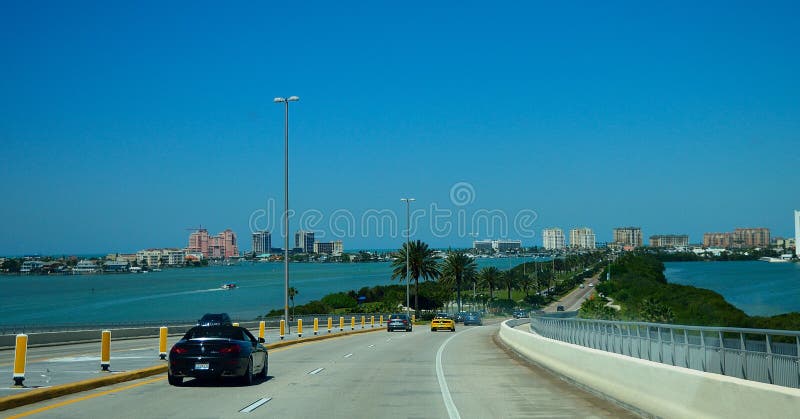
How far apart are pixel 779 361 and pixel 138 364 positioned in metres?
17.4

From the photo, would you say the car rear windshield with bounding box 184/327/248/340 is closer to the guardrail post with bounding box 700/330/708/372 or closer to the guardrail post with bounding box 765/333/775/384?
the guardrail post with bounding box 700/330/708/372

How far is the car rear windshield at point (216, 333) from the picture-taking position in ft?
60.0

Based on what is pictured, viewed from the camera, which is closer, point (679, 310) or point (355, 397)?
point (355, 397)

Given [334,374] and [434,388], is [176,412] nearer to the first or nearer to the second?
[434,388]

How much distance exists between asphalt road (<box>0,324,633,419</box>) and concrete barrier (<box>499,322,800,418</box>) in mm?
412

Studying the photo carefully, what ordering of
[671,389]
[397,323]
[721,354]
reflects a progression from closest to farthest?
[671,389], [721,354], [397,323]

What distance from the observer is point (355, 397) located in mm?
15836

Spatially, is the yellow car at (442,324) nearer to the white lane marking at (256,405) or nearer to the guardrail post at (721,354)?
the white lane marking at (256,405)

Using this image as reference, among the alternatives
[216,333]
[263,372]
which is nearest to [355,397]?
[216,333]

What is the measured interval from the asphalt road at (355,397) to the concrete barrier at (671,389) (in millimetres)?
412

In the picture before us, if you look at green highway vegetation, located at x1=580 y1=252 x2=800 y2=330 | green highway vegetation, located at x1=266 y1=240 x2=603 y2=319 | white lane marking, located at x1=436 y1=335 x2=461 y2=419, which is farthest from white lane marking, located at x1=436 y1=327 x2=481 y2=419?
green highway vegetation, located at x1=266 y1=240 x2=603 y2=319

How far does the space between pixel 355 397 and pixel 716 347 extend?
6952 millimetres

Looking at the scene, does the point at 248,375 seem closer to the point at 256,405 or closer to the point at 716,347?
the point at 256,405

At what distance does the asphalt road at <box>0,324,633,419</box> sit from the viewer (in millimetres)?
13305
